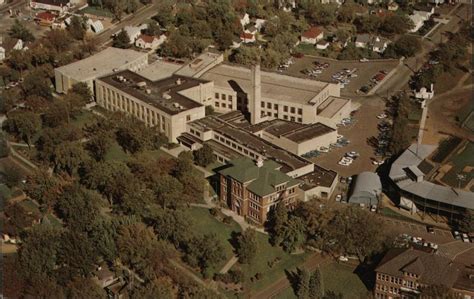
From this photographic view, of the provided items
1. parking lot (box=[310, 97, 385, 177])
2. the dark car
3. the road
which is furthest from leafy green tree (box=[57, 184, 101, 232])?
the road

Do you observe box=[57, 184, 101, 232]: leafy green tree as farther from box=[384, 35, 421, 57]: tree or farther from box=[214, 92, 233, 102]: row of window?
box=[384, 35, 421, 57]: tree

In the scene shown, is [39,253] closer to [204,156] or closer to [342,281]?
[204,156]

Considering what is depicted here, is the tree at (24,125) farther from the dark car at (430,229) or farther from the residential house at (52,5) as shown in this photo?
the residential house at (52,5)

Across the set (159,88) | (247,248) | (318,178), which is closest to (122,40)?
(159,88)

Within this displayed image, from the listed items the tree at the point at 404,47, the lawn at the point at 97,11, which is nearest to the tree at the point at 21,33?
the lawn at the point at 97,11

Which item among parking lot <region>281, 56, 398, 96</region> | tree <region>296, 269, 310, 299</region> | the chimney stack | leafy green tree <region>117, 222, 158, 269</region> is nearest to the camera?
tree <region>296, 269, 310, 299</region>
